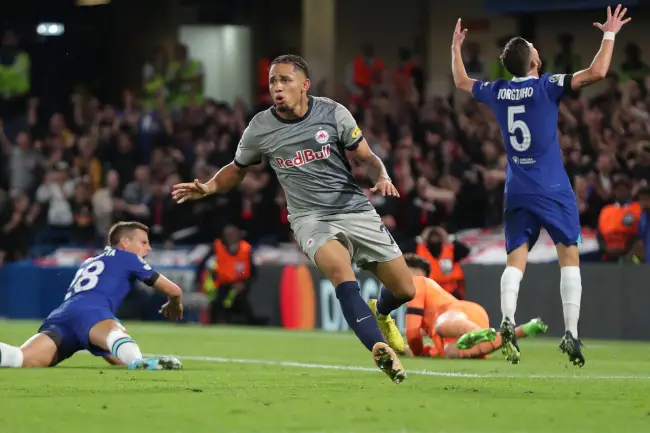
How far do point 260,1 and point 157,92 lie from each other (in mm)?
4364

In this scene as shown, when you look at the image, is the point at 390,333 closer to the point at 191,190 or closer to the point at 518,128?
the point at 518,128

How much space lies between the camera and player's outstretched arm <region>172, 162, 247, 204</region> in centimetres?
866

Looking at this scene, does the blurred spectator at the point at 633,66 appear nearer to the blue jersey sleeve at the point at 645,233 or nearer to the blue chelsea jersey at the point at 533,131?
the blue jersey sleeve at the point at 645,233

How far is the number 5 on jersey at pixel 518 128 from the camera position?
9.77 m

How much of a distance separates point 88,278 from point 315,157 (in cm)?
251

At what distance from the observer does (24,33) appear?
29344 millimetres

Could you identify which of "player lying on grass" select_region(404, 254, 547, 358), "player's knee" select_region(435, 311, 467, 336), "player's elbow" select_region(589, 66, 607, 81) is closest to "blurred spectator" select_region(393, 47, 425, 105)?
"player lying on grass" select_region(404, 254, 547, 358)

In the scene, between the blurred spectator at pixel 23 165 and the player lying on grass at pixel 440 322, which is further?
the blurred spectator at pixel 23 165

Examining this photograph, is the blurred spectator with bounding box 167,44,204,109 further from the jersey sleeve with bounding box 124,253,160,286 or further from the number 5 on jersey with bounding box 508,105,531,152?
the number 5 on jersey with bounding box 508,105,531,152

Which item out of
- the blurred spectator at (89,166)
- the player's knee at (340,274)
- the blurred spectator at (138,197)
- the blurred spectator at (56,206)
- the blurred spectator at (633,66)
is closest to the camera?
the player's knee at (340,274)

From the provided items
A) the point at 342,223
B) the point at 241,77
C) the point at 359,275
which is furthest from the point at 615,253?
the point at 241,77

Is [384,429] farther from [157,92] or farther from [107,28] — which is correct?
[107,28]

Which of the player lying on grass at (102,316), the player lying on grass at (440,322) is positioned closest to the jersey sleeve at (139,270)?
the player lying on grass at (102,316)

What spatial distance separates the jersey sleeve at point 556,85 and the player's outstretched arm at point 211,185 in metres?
2.25
